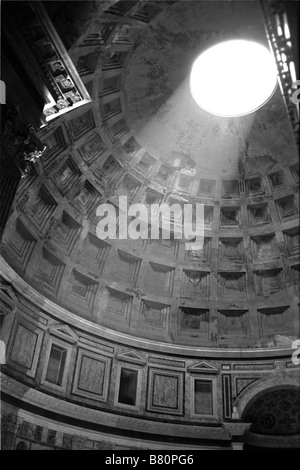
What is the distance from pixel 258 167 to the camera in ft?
59.8

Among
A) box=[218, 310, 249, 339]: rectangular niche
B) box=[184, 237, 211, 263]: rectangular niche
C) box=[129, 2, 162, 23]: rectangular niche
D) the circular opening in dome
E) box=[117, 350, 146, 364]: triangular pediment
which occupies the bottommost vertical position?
box=[117, 350, 146, 364]: triangular pediment

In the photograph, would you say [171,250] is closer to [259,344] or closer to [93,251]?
[93,251]

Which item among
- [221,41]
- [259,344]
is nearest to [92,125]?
[221,41]

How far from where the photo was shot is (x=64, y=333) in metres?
15.8

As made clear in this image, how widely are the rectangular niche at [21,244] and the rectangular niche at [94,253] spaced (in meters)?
2.11

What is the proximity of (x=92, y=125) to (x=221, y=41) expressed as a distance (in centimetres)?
475

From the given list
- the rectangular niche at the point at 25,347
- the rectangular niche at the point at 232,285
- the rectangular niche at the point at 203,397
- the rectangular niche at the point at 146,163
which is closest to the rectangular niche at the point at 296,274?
the rectangular niche at the point at 232,285

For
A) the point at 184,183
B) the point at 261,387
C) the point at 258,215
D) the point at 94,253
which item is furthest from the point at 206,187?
the point at 261,387

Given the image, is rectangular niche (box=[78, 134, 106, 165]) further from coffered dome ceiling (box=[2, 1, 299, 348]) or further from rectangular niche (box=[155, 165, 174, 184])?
rectangular niche (box=[155, 165, 174, 184])

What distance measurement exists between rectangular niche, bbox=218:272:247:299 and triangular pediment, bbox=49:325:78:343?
19.5 feet

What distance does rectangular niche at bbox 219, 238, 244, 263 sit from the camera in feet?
62.6

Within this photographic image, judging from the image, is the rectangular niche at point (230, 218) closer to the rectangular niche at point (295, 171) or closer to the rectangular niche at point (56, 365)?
the rectangular niche at point (295, 171)

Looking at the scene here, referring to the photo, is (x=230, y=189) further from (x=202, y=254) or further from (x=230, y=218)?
(x=202, y=254)

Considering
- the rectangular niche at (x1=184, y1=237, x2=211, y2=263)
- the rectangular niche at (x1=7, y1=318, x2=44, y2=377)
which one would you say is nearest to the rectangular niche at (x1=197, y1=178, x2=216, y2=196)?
the rectangular niche at (x1=184, y1=237, x2=211, y2=263)
